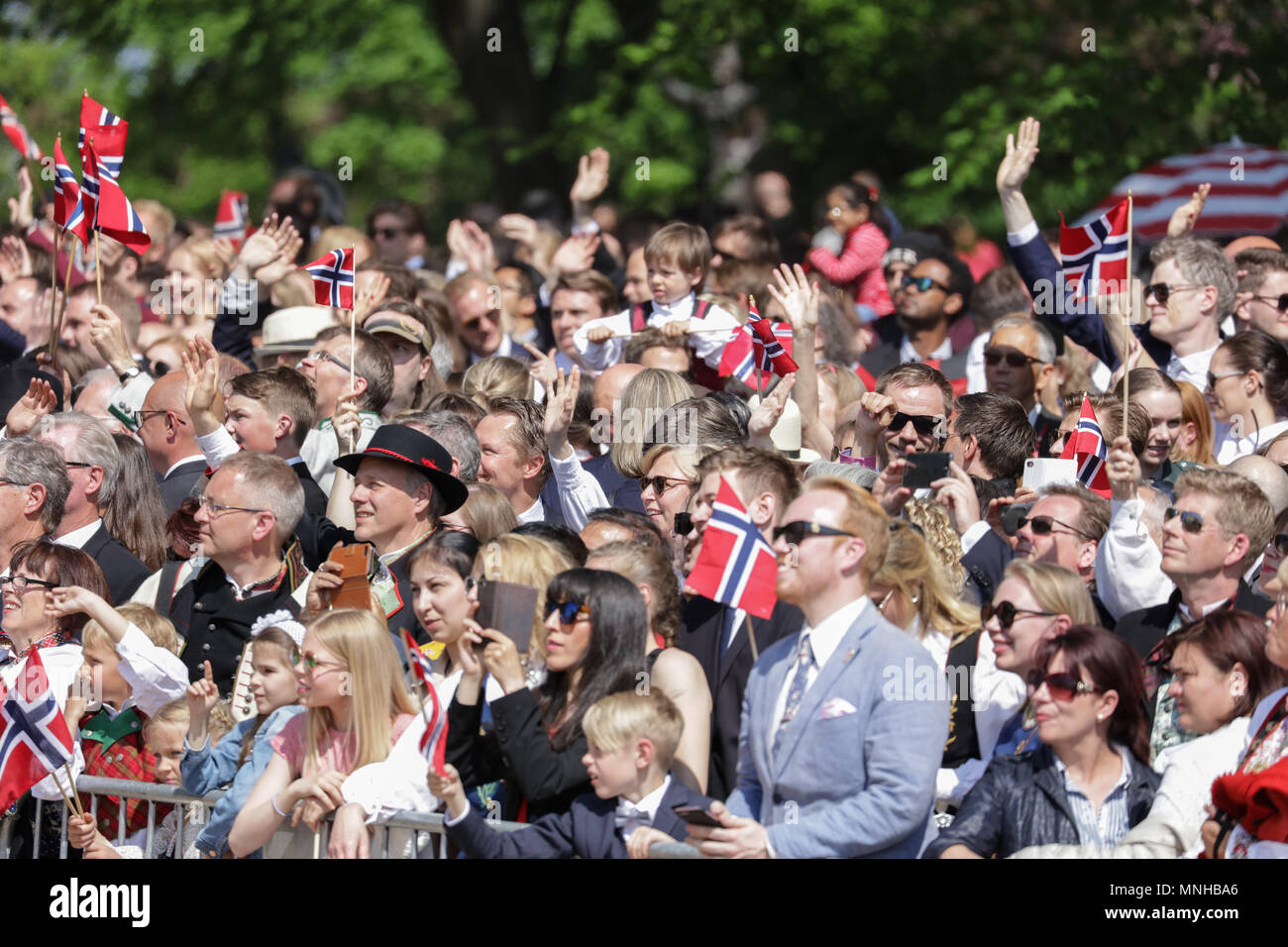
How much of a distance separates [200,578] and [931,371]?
3.09 metres

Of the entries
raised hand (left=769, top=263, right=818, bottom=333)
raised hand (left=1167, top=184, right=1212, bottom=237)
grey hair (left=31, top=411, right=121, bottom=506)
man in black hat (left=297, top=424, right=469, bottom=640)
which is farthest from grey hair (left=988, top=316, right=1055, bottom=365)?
grey hair (left=31, top=411, right=121, bottom=506)

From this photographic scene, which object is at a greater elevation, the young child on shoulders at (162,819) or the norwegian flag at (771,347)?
the norwegian flag at (771,347)

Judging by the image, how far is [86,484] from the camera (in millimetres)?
8797

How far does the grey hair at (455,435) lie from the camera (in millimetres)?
8430

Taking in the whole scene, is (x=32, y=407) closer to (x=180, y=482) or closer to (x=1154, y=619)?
(x=180, y=482)

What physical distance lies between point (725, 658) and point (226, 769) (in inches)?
68.0

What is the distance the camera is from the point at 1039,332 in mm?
9828

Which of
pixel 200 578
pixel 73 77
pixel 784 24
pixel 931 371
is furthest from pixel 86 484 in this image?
pixel 73 77

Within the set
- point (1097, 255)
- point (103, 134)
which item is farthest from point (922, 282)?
point (103, 134)

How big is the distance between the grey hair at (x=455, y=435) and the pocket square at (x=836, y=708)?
3.21m

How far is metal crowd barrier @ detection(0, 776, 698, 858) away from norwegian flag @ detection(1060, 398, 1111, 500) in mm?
2836

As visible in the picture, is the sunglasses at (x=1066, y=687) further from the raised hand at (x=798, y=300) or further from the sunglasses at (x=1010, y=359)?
the sunglasses at (x=1010, y=359)

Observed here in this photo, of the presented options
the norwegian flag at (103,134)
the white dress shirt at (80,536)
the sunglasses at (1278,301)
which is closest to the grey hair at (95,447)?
the white dress shirt at (80,536)
